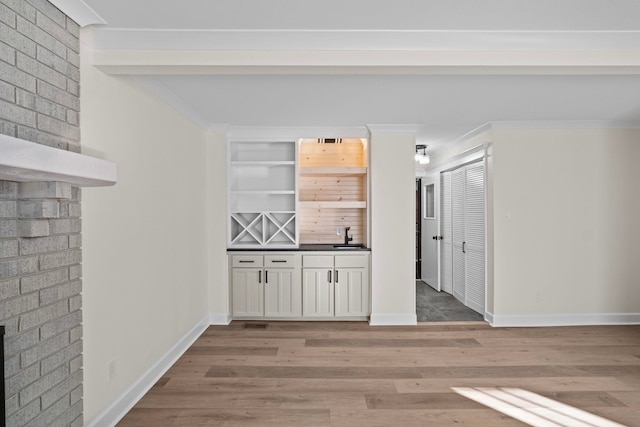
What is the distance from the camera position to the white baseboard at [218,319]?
185 inches

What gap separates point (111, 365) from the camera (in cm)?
255

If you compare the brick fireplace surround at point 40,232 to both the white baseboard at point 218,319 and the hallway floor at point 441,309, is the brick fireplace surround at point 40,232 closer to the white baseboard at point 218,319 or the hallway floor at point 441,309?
the white baseboard at point 218,319

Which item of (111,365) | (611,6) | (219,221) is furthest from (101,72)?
(611,6)

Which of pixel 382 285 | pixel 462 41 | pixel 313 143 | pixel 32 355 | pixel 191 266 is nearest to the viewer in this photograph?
pixel 32 355

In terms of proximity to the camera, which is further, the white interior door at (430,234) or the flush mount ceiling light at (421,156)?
the white interior door at (430,234)

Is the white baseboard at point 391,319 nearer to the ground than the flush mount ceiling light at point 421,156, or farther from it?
nearer to the ground

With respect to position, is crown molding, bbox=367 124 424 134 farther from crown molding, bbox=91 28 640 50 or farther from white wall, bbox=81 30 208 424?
crown molding, bbox=91 28 640 50

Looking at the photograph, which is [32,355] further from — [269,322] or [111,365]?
[269,322]

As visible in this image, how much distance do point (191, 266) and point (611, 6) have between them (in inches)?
154

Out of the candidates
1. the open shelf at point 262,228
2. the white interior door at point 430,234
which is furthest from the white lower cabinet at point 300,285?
the white interior door at point 430,234

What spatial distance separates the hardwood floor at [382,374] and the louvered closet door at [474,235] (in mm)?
742

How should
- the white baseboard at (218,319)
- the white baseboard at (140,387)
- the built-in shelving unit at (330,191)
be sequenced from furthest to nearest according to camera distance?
1. the built-in shelving unit at (330,191)
2. the white baseboard at (218,319)
3. the white baseboard at (140,387)

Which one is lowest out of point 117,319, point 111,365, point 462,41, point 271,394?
point 271,394

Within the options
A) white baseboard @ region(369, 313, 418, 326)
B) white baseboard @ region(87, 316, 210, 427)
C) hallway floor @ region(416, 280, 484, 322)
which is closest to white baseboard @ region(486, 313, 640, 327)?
hallway floor @ region(416, 280, 484, 322)
